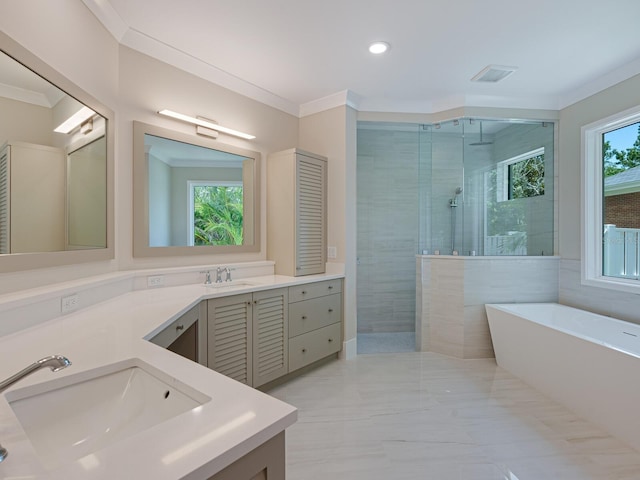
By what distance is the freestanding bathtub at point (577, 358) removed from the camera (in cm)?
202

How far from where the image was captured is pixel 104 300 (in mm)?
2012

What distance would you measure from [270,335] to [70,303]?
136 cm

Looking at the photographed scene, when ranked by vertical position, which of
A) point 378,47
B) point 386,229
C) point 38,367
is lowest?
point 38,367

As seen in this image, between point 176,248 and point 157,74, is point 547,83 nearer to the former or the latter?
point 157,74

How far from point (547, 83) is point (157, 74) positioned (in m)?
3.42

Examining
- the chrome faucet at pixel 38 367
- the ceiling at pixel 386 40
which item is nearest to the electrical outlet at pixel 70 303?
the chrome faucet at pixel 38 367

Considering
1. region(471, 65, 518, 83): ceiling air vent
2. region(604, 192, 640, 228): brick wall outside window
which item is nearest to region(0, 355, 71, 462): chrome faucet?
region(471, 65, 518, 83): ceiling air vent

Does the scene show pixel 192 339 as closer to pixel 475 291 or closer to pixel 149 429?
pixel 149 429

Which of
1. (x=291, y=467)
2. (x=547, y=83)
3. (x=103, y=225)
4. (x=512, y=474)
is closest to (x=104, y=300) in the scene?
(x=103, y=225)

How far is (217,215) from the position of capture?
2.98 m

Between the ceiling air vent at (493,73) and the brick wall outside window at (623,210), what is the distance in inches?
57.8

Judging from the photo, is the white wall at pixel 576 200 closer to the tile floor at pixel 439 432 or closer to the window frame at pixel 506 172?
the window frame at pixel 506 172

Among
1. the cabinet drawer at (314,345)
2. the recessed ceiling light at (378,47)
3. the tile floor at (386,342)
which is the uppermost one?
the recessed ceiling light at (378,47)

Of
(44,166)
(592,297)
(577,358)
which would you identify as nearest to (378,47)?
Answer: (44,166)
